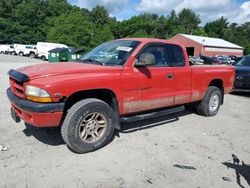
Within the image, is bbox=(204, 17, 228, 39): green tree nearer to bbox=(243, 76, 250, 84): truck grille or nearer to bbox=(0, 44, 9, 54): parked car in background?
bbox=(0, 44, 9, 54): parked car in background

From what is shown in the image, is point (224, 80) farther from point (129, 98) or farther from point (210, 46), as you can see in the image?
point (210, 46)

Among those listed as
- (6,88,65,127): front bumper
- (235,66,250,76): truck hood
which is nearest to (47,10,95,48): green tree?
(235,66,250,76): truck hood

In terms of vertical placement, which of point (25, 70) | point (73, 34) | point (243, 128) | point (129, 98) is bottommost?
point (243, 128)

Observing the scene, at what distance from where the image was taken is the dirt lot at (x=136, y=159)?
11.9ft

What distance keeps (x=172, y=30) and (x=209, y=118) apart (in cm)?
7991

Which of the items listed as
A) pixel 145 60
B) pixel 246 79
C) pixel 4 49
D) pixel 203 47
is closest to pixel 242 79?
pixel 246 79

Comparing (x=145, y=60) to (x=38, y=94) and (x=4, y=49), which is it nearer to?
(x=38, y=94)

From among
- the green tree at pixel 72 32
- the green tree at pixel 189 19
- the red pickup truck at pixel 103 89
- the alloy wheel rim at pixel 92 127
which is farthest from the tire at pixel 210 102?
the green tree at pixel 189 19

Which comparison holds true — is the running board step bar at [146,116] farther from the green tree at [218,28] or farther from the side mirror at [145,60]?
the green tree at [218,28]

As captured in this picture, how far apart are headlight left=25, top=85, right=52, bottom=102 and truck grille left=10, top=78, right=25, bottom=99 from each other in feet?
0.84

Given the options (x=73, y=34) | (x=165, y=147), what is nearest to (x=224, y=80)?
(x=165, y=147)

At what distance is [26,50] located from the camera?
123 ft

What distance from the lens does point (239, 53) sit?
65438mm

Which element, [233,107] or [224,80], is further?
[233,107]
